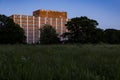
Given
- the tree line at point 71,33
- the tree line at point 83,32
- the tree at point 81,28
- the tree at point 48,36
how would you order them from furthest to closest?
1. the tree at point 48,36
2. the tree at point 81,28
3. the tree line at point 83,32
4. the tree line at point 71,33

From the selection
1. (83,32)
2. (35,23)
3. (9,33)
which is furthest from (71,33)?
(35,23)

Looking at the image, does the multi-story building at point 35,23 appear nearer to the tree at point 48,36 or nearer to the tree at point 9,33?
the tree at point 48,36

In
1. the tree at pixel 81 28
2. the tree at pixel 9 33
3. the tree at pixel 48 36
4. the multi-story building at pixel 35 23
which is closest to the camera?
the tree at pixel 9 33

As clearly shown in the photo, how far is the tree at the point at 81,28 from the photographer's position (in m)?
74.6

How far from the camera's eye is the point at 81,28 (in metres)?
76.6

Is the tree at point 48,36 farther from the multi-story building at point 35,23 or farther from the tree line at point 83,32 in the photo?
the multi-story building at point 35,23

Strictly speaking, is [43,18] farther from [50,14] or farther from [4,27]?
[4,27]

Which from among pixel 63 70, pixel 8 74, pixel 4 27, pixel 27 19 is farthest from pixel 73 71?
pixel 27 19

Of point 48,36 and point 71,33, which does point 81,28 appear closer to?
point 71,33

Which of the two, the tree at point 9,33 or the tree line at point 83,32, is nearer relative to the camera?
the tree at point 9,33

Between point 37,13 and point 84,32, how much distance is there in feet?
260

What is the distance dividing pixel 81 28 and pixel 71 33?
9.73 ft

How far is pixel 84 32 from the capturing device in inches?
2955

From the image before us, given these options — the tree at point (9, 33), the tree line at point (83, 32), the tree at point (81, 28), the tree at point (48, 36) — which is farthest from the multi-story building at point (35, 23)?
the tree at point (9, 33)
